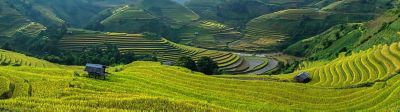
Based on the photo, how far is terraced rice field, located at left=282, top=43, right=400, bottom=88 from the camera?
36.7 m

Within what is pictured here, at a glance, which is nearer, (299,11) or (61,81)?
(61,81)

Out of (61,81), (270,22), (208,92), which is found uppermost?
(61,81)

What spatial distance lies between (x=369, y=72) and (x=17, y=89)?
88.2ft

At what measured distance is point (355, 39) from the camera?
7356 centimetres

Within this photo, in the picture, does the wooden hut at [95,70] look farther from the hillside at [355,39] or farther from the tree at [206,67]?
the hillside at [355,39]

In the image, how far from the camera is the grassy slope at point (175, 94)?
865 inches

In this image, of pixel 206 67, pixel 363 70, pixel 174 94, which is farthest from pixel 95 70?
pixel 206 67

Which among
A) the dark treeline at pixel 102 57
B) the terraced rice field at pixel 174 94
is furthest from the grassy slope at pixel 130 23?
the terraced rice field at pixel 174 94

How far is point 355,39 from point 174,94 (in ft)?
169

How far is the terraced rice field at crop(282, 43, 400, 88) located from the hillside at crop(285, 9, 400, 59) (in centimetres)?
684

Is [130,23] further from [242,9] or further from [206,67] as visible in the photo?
[206,67]

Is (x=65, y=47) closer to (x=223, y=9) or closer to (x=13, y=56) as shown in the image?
(x=13, y=56)

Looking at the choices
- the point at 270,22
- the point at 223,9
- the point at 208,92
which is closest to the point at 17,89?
the point at 208,92

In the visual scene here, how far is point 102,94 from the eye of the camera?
2459 centimetres
